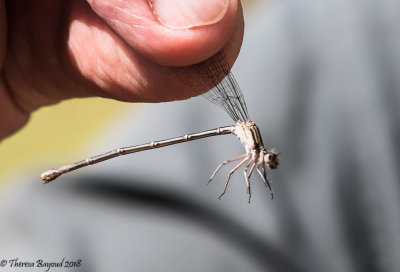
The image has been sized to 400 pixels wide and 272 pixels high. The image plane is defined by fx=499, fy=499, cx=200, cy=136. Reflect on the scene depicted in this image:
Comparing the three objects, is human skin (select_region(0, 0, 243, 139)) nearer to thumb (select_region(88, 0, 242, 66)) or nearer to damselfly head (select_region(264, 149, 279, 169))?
thumb (select_region(88, 0, 242, 66))

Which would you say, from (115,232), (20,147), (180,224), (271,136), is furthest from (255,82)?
(20,147)

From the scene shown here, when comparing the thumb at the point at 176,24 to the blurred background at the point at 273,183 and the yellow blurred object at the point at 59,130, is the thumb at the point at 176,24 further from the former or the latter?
the yellow blurred object at the point at 59,130

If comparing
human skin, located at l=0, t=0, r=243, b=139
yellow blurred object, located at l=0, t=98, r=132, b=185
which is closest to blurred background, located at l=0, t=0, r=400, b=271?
human skin, located at l=0, t=0, r=243, b=139

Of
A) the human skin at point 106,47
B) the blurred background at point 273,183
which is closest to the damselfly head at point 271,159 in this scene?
the human skin at point 106,47

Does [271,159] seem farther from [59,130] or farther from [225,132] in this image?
[59,130]

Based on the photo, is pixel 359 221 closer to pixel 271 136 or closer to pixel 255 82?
pixel 271 136
